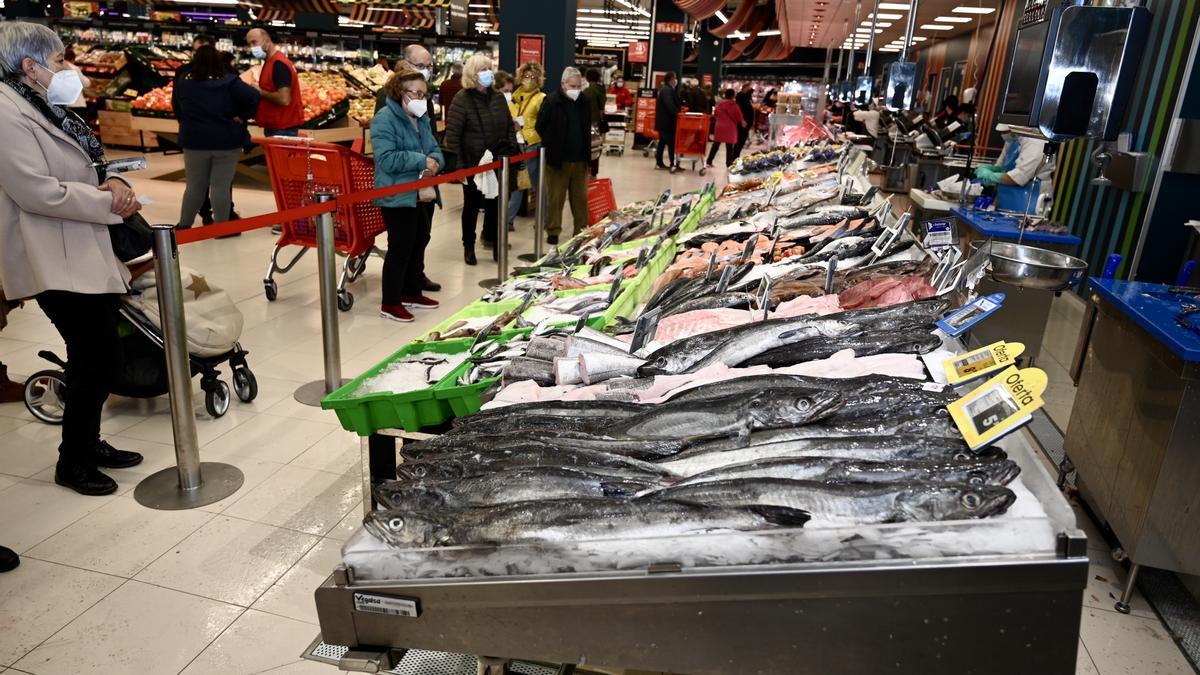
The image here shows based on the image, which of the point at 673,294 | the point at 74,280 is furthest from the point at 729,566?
the point at 74,280

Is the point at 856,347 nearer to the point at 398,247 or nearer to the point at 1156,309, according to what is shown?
the point at 1156,309

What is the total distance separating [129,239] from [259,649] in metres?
1.84

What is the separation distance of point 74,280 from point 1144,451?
417 centimetres

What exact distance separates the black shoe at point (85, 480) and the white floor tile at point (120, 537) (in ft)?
0.32

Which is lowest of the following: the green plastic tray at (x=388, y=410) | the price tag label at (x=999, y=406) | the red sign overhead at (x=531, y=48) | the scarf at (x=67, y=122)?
the green plastic tray at (x=388, y=410)

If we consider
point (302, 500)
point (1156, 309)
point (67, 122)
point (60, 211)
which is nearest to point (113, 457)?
point (302, 500)

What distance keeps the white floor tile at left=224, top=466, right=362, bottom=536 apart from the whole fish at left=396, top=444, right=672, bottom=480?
1.75 meters

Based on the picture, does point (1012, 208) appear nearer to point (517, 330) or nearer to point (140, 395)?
point (517, 330)

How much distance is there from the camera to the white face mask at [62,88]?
3.03 metres

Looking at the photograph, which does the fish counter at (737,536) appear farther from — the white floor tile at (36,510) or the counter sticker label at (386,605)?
the white floor tile at (36,510)

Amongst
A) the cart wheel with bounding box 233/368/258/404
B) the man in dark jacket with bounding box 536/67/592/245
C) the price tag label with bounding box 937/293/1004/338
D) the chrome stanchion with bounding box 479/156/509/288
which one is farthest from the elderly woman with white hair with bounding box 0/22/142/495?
the man in dark jacket with bounding box 536/67/592/245

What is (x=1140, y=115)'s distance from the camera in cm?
663

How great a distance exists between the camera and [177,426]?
3.50 m

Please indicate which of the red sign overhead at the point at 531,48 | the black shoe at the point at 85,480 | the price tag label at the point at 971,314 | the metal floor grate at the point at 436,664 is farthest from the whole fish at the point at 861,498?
the red sign overhead at the point at 531,48
